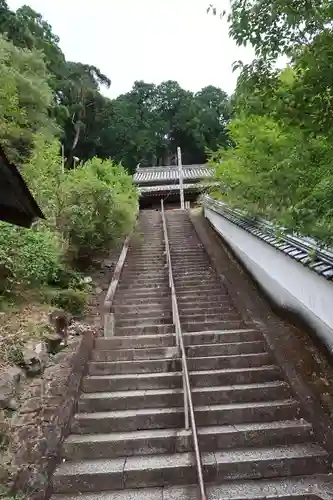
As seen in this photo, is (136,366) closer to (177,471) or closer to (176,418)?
(176,418)

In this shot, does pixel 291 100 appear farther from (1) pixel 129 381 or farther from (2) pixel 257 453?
(1) pixel 129 381

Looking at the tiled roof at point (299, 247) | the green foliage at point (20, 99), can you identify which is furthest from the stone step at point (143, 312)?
the green foliage at point (20, 99)

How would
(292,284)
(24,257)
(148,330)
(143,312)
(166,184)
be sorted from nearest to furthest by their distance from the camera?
(292,284) → (24,257) → (148,330) → (143,312) → (166,184)

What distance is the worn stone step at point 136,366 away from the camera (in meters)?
5.74

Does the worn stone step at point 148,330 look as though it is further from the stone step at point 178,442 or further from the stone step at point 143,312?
the stone step at point 178,442

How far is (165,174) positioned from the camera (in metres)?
33.5

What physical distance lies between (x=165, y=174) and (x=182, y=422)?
30.0m

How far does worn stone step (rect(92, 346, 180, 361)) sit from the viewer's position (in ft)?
20.1

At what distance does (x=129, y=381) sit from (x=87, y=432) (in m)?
0.93

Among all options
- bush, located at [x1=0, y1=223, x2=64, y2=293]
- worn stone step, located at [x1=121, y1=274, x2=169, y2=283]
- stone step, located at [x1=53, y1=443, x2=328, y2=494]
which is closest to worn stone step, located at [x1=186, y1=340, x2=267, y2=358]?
stone step, located at [x1=53, y1=443, x2=328, y2=494]

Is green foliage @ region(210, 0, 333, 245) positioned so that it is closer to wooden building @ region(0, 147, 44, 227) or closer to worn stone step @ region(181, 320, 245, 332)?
wooden building @ region(0, 147, 44, 227)

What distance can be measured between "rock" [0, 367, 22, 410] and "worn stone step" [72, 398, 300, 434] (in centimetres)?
82

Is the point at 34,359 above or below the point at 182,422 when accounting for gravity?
above

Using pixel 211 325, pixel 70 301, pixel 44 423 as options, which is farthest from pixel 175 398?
pixel 70 301
